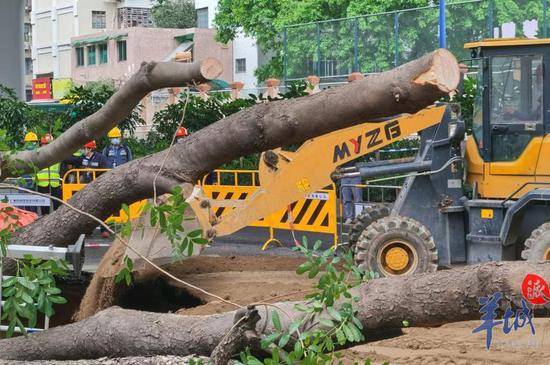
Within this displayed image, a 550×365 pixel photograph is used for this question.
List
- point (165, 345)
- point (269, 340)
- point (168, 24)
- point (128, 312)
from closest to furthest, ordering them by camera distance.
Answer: point (269, 340), point (165, 345), point (128, 312), point (168, 24)

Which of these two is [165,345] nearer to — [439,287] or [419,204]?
[439,287]

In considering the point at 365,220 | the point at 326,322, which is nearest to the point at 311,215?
the point at 365,220

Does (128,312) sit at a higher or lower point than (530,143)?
lower

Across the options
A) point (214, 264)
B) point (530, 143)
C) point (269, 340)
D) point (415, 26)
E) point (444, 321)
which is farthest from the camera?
point (415, 26)

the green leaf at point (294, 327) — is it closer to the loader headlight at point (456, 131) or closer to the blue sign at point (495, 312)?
the blue sign at point (495, 312)

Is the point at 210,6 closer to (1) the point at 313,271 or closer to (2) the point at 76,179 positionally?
(2) the point at 76,179

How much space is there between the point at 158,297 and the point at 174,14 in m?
61.4

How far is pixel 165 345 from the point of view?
560 cm

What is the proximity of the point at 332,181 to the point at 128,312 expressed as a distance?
594cm

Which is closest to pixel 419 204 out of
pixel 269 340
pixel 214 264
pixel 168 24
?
pixel 214 264

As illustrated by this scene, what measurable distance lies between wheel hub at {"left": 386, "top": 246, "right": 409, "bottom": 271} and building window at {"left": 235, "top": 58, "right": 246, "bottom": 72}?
48.2m

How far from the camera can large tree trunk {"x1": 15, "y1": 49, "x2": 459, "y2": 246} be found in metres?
6.16

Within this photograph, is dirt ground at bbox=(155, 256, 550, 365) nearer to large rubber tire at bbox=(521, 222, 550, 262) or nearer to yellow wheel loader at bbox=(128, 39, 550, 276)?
yellow wheel loader at bbox=(128, 39, 550, 276)
